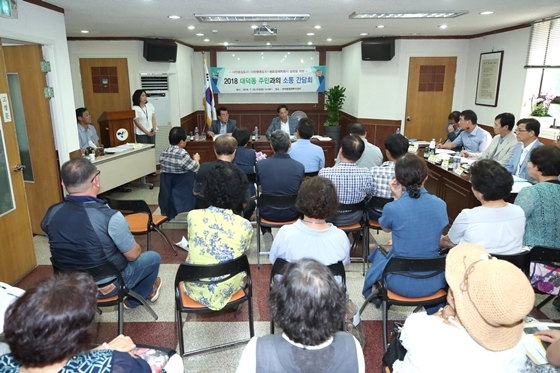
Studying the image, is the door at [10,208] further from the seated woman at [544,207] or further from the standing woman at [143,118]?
the seated woman at [544,207]

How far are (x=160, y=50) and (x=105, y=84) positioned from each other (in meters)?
1.23

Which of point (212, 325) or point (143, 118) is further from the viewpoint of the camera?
point (143, 118)

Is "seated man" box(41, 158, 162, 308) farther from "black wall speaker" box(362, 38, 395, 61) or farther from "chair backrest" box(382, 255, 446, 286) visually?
"black wall speaker" box(362, 38, 395, 61)

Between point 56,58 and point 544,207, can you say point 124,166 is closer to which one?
point 56,58

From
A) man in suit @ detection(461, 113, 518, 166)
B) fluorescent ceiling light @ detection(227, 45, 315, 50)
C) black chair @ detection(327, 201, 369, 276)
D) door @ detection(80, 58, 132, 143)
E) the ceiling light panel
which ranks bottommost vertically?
black chair @ detection(327, 201, 369, 276)

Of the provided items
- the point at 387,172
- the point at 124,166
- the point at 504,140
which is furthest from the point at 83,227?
the point at 504,140

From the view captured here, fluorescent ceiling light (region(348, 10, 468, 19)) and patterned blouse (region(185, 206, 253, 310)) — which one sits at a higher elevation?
fluorescent ceiling light (region(348, 10, 468, 19))

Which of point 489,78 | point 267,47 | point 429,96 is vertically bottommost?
point 429,96

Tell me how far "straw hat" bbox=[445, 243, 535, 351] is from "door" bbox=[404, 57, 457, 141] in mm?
7156

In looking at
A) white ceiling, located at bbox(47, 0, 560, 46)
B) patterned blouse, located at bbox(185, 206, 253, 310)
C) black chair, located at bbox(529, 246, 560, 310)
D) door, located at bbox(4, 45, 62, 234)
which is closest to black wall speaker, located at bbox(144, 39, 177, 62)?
white ceiling, located at bbox(47, 0, 560, 46)

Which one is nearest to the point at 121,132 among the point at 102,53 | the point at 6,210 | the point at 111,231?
the point at 102,53

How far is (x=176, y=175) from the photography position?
174 inches

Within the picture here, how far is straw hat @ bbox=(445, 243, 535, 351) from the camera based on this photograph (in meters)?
1.15

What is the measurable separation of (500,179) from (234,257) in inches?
69.1
